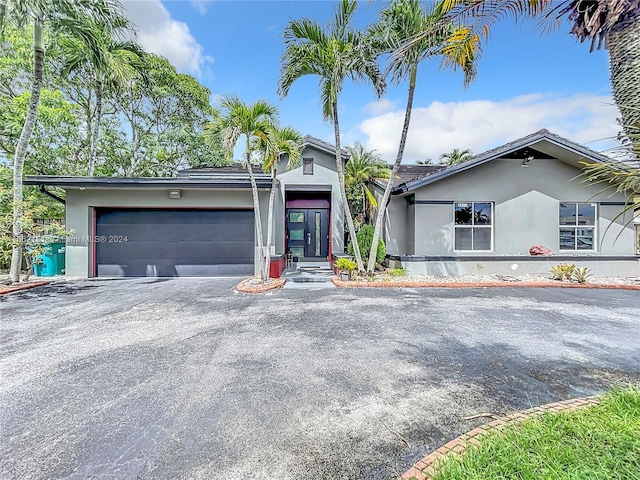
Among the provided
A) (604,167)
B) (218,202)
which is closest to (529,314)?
(604,167)

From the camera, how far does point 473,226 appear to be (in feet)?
39.7

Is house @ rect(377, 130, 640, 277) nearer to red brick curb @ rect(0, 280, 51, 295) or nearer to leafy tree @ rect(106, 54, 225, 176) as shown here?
red brick curb @ rect(0, 280, 51, 295)

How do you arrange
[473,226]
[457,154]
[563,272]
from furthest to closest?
1. [457,154]
2. [473,226]
3. [563,272]

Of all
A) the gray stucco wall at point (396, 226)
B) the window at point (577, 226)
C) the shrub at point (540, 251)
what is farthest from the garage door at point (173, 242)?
the window at point (577, 226)

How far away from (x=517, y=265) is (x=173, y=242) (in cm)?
1233

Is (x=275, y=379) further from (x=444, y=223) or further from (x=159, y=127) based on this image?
(x=159, y=127)

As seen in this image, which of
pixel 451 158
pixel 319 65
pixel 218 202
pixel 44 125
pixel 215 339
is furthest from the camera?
pixel 451 158

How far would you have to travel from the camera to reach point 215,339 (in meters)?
5.15

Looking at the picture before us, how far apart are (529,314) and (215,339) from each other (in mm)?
6150

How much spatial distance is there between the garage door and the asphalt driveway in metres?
4.36

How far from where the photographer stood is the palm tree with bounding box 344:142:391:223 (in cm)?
1445

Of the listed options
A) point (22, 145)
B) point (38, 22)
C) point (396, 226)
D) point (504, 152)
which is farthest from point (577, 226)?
point (22, 145)

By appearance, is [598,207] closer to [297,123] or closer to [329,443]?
[297,123]

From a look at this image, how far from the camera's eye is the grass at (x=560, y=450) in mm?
2126
